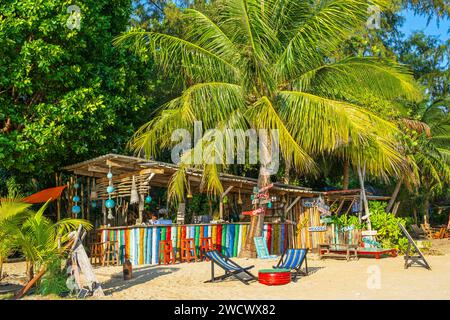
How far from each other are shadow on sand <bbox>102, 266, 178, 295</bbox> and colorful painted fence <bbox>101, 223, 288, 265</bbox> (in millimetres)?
723

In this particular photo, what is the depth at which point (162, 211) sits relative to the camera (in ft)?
55.1

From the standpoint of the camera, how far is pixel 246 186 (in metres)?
16.4

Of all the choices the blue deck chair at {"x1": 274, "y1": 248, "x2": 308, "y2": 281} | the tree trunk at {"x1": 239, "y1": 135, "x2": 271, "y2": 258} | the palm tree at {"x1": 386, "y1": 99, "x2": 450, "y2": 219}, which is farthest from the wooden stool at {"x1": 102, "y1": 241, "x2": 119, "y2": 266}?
the palm tree at {"x1": 386, "y1": 99, "x2": 450, "y2": 219}

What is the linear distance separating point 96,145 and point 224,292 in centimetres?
879

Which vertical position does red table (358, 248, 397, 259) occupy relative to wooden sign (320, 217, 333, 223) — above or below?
below

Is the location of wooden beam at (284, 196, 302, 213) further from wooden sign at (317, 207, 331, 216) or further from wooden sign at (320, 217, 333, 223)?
wooden sign at (320, 217, 333, 223)

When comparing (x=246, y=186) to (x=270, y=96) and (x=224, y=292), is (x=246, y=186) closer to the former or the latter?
(x=270, y=96)

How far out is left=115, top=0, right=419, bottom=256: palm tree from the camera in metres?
11.8

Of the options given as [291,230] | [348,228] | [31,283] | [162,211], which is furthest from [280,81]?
[31,283]

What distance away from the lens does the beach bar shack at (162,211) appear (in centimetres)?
1320

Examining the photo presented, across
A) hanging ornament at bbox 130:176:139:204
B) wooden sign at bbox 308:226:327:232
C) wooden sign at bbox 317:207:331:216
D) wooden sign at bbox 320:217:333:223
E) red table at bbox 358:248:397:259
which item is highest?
hanging ornament at bbox 130:176:139:204

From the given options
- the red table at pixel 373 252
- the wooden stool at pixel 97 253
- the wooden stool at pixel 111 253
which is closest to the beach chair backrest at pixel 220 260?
the wooden stool at pixel 111 253

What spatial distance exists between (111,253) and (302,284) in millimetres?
5697

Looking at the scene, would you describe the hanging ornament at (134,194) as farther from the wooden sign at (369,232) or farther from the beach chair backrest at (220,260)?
the wooden sign at (369,232)
